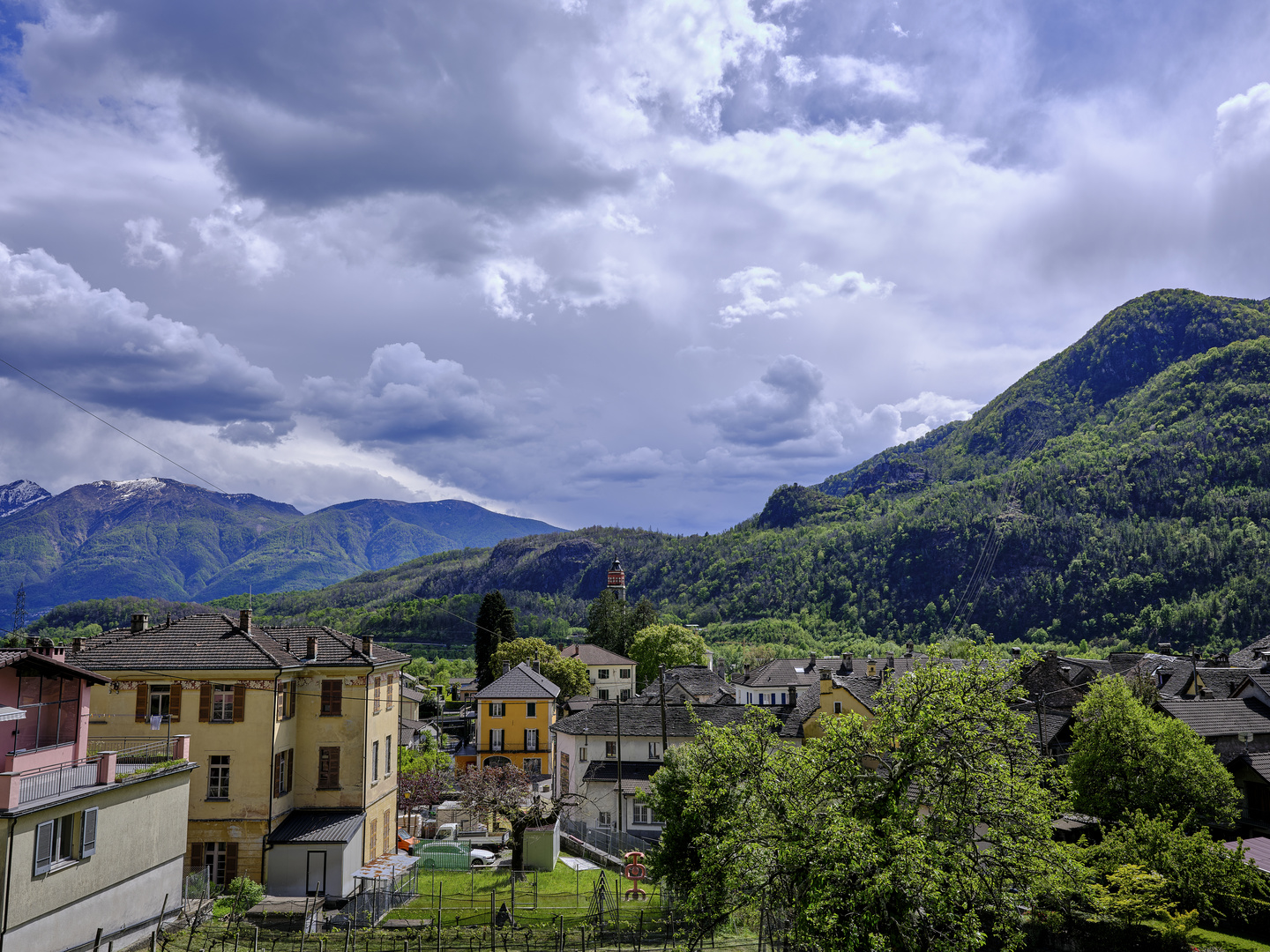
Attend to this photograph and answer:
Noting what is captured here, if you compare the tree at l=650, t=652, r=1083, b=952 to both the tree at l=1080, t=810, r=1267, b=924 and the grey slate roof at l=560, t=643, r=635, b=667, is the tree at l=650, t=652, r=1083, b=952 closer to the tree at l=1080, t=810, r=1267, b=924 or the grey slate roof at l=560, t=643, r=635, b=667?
the tree at l=1080, t=810, r=1267, b=924

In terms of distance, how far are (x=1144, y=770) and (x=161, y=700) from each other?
142 ft

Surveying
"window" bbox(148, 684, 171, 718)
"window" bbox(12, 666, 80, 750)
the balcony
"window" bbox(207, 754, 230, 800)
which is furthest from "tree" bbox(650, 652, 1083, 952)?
"window" bbox(148, 684, 171, 718)

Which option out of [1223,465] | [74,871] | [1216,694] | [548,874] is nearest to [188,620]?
[74,871]

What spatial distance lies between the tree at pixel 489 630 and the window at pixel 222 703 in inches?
2695

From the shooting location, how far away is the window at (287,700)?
34.8 m

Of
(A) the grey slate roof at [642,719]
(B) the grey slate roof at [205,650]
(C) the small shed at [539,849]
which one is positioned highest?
(B) the grey slate roof at [205,650]

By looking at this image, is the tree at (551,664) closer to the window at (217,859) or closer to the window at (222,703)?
the window at (222,703)

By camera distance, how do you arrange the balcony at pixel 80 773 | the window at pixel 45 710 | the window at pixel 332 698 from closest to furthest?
the balcony at pixel 80 773 < the window at pixel 45 710 < the window at pixel 332 698

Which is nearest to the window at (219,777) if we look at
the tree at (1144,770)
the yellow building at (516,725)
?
the yellow building at (516,725)

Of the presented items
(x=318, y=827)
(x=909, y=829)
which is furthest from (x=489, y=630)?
(x=909, y=829)

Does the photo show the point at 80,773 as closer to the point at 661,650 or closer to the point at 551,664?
the point at 551,664

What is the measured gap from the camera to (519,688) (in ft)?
230

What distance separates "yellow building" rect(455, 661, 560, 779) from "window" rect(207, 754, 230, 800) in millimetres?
35391

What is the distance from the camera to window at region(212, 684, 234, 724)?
34.0 m
